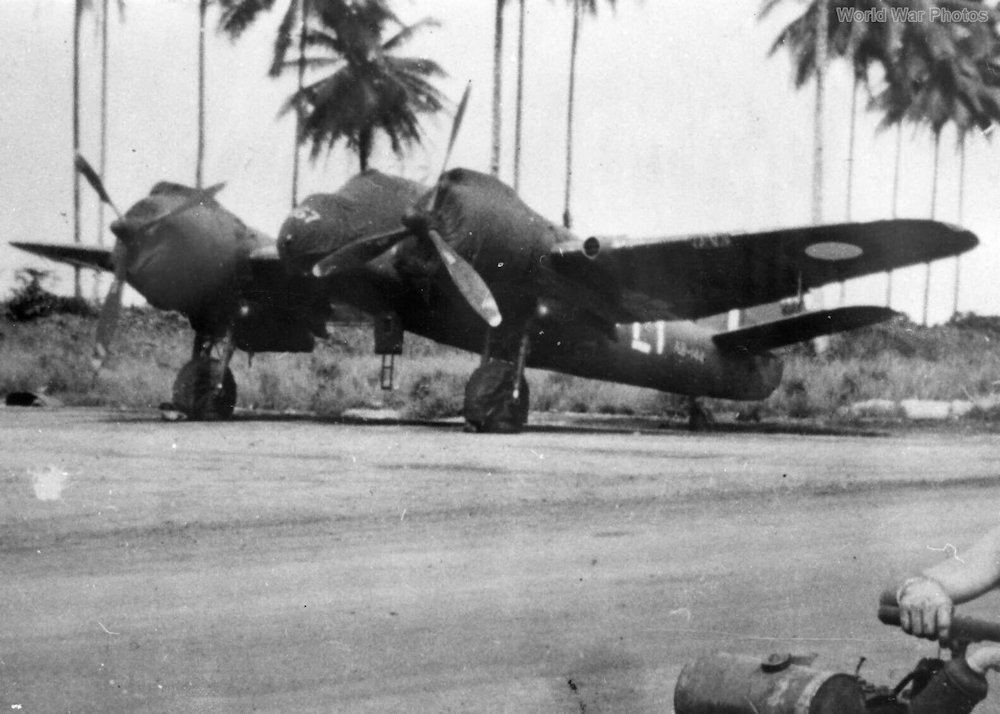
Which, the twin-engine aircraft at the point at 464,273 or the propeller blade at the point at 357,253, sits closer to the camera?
the twin-engine aircraft at the point at 464,273

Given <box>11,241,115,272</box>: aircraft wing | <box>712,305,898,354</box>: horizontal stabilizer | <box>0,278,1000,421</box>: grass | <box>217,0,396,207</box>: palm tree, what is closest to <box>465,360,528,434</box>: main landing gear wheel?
<box>217,0,396,207</box>: palm tree

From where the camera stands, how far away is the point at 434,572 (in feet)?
22.3

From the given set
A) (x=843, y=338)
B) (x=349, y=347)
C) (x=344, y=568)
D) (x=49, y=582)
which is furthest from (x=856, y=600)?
(x=349, y=347)

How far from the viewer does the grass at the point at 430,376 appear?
2819cm

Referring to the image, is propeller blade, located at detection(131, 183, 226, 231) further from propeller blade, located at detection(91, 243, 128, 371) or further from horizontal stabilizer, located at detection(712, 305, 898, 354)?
horizontal stabilizer, located at detection(712, 305, 898, 354)

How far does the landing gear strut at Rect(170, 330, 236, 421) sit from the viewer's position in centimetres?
2109

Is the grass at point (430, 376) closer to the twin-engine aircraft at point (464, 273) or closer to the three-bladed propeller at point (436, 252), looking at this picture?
the twin-engine aircraft at point (464, 273)

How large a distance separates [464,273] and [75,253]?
362 inches

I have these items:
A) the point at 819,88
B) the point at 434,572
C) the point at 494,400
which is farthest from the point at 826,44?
the point at 434,572

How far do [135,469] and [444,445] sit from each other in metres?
4.97

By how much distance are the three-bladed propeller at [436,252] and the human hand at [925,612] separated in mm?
14809

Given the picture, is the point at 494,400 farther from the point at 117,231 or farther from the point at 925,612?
the point at 925,612

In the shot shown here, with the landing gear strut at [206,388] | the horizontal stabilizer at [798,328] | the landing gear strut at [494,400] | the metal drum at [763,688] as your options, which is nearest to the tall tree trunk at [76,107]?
the landing gear strut at [206,388]

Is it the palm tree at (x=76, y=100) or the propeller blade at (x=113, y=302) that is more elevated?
the palm tree at (x=76, y=100)
